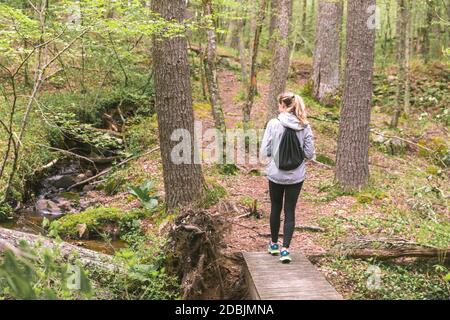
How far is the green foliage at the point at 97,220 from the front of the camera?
7973 millimetres

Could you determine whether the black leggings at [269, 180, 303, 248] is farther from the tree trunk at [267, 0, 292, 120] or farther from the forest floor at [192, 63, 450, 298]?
the tree trunk at [267, 0, 292, 120]

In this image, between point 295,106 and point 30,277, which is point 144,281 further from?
point 295,106

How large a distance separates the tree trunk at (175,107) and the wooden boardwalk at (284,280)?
211 centimetres

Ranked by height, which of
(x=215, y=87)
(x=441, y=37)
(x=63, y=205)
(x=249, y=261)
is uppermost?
(x=441, y=37)

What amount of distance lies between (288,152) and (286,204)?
71 cm

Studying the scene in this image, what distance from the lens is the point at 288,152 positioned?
5.55 meters

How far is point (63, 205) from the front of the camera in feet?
32.7

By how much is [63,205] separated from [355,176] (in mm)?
6434

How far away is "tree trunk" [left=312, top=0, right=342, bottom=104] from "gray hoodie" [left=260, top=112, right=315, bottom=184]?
10966 millimetres

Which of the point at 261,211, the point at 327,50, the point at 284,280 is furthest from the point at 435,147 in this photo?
the point at 284,280

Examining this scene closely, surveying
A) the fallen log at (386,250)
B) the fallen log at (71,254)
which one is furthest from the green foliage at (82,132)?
the fallen log at (386,250)

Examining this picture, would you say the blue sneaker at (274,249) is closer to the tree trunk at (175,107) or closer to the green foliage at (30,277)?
the tree trunk at (175,107)
